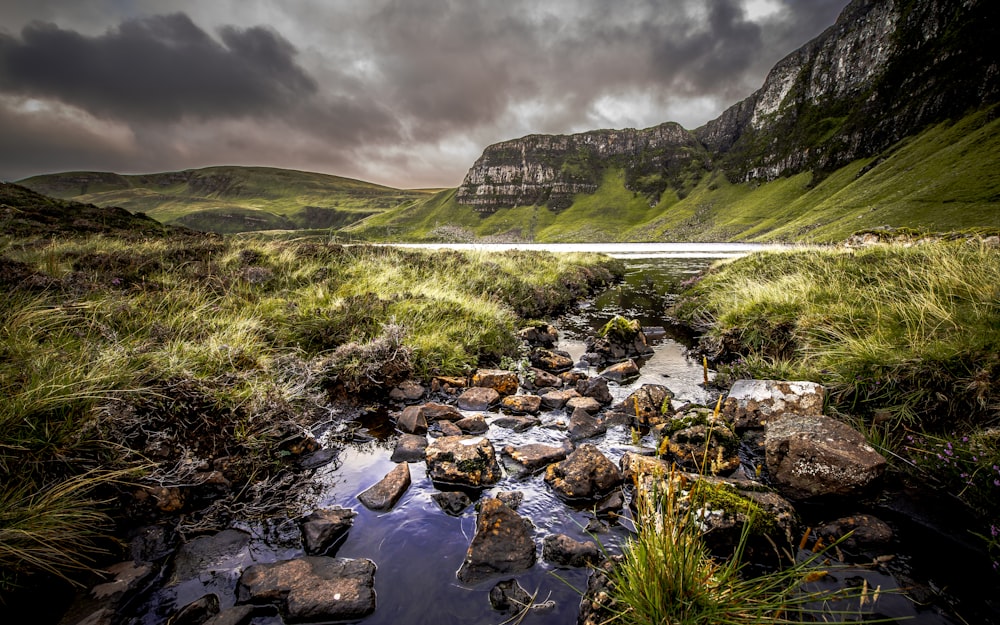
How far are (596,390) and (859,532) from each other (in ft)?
13.8

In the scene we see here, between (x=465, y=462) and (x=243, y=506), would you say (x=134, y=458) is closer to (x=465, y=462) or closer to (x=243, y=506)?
(x=243, y=506)

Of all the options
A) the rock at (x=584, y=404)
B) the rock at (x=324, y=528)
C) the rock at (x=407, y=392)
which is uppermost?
the rock at (x=407, y=392)

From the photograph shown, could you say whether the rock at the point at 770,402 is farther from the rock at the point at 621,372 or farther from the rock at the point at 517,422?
the rock at the point at 517,422

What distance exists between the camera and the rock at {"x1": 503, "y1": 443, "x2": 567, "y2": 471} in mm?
5156

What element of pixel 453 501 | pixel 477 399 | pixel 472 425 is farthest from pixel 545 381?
pixel 453 501

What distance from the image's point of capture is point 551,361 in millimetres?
9516

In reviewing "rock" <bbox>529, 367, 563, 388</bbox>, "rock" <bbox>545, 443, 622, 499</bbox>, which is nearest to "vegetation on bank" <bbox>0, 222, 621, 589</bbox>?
"rock" <bbox>529, 367, 563, 388</bbox>

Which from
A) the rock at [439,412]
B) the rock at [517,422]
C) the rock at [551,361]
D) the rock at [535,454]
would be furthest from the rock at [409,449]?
the rock at [551,361]

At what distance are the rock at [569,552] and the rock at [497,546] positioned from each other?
16 centimetres

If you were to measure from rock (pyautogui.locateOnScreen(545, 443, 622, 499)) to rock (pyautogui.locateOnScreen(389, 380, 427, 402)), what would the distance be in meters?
3.42

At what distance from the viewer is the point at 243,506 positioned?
13.3 feet

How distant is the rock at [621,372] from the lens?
346 inches

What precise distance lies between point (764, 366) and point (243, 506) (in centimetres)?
858

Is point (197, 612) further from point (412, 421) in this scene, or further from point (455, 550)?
point (412, 421)
